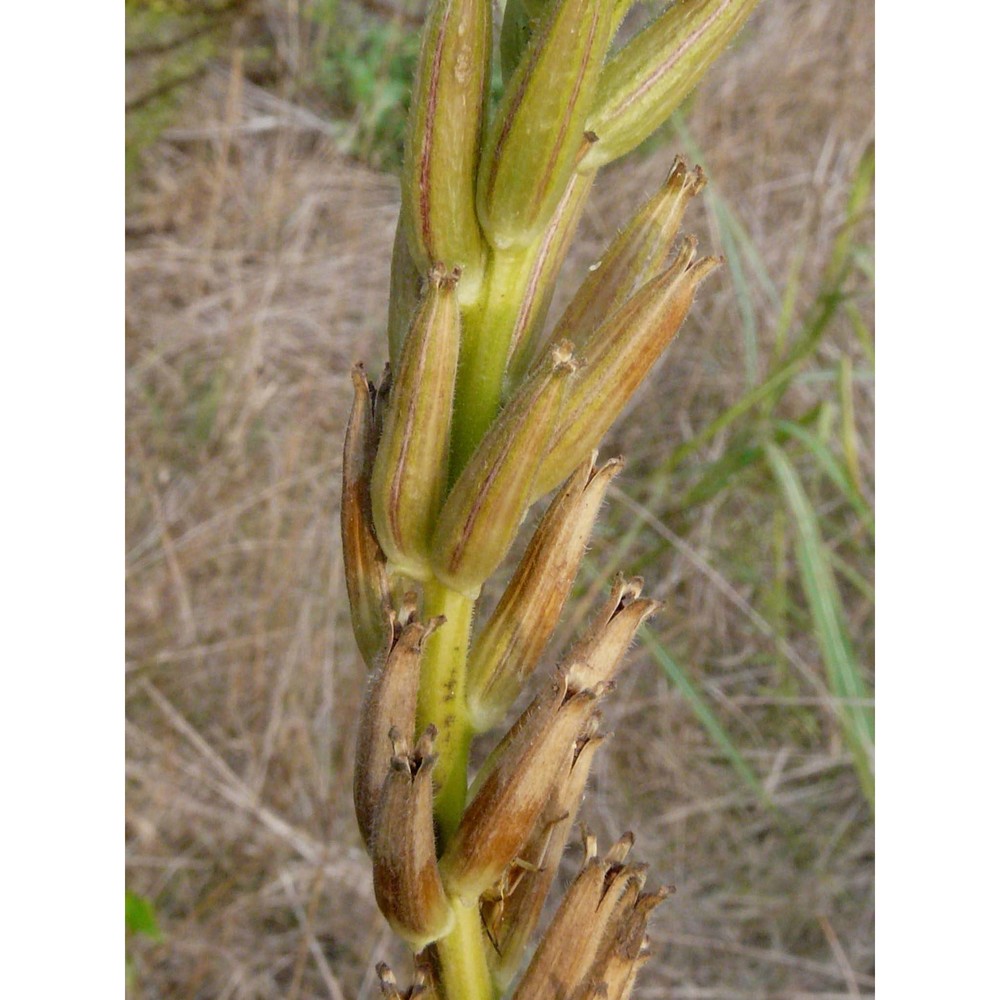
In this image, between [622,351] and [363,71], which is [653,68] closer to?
[622,351]

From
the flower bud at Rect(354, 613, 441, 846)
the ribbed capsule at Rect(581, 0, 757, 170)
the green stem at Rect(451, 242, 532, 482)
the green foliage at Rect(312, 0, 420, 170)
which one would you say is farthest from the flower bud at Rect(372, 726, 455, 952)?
the green foliage at Rect(312, 0, 420, 170)

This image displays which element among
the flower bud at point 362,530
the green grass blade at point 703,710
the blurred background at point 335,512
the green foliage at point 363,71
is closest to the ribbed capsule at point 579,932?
→ the flower bud at point 362,530

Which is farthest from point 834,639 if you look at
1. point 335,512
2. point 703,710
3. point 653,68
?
point 653,68

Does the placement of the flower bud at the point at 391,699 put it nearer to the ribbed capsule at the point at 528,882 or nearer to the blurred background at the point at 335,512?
the ribbed capsule at the point at 528,882

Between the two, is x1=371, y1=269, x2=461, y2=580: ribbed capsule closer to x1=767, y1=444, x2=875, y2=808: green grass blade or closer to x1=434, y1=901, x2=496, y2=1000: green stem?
x1=434, y1=901, x2=496, y2=1000: green stem
